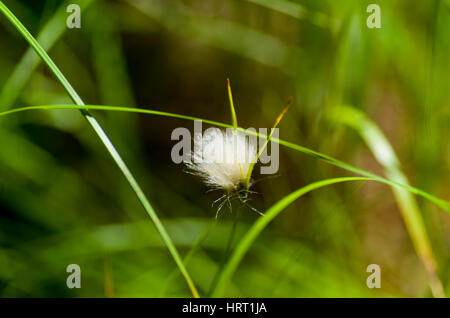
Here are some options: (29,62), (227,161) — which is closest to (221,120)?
(29,62)

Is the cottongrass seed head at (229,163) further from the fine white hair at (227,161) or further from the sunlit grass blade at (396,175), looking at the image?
the sunlit grass blade at (396,175)

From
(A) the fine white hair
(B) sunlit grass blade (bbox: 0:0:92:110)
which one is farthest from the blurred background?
(A) the fine white hair

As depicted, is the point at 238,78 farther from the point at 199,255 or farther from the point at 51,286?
the point at 51,286

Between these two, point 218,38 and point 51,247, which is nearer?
point 51,247

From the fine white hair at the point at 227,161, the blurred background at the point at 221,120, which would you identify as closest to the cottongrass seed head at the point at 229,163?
the fine white hair at the point at 227,161

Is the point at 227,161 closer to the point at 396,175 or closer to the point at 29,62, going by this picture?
the point at 396,175

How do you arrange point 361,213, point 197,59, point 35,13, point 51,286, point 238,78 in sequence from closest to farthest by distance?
point 51,286 < point 361,213 < point 35,13 < point 238,78 < point 197,59
